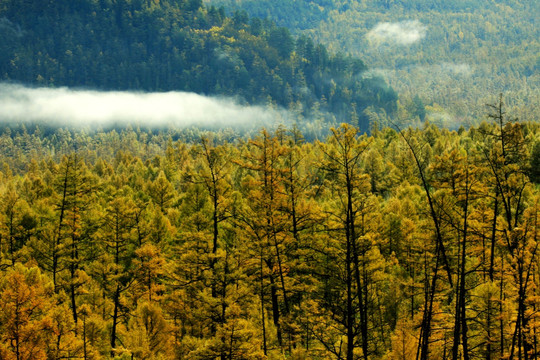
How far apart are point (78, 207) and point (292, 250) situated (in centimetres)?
1865

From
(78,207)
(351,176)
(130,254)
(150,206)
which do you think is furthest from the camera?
(150,206)

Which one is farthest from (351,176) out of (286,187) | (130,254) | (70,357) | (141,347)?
(130,254)

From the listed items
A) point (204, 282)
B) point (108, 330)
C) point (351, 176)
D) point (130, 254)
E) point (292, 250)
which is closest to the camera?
point (351, 176)

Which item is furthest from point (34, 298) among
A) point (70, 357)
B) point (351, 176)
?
point (351, 176)

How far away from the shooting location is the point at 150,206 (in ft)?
172

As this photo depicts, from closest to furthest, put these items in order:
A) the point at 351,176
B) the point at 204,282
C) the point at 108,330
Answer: the point at 351,176
the point at 204,282
the point at 108,330

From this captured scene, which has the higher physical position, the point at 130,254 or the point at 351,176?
the point at 351,176

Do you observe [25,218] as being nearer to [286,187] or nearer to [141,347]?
[141,347]

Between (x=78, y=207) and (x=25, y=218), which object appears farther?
(x=25, y=218)

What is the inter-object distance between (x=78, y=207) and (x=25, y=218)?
15492 mm

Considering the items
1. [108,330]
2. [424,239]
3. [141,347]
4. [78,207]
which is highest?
[78,207]

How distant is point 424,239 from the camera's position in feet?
87.5

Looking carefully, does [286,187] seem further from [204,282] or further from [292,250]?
[204,282]

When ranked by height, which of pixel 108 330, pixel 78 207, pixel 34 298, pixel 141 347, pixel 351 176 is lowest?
pixel 108 330
